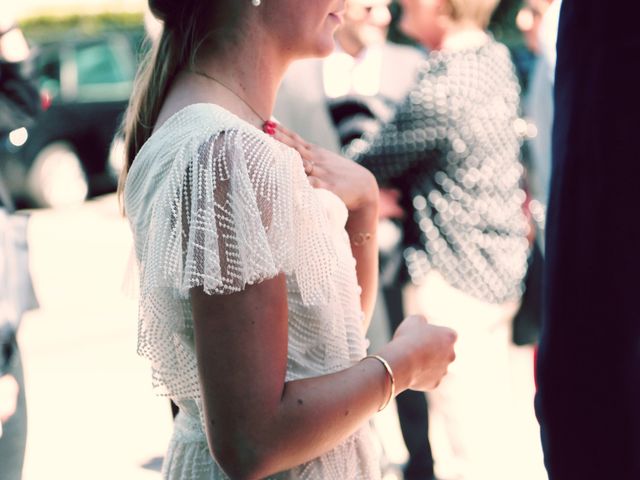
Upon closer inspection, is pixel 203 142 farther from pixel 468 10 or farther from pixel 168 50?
pixel 468 10

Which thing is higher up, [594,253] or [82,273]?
[594,253]

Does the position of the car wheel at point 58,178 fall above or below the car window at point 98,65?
below

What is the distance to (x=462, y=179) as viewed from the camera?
10.3ft

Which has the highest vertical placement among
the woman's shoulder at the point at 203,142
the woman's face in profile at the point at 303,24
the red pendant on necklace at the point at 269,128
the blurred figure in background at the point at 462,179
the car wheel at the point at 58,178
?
the woman's face in profile at the point at 303,24

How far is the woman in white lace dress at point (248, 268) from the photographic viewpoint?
116cm

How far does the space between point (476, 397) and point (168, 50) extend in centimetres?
232

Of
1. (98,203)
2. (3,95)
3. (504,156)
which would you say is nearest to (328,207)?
Result: (504,156)

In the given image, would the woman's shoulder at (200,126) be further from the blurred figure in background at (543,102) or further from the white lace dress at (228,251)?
the blurred figure in background at (543,102)

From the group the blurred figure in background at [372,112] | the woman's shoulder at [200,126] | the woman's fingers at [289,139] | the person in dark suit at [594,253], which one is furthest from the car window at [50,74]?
the person in dark suit at [594,253]

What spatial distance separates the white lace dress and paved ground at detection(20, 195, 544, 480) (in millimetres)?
2111

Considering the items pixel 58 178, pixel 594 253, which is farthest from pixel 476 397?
pixel 58 178

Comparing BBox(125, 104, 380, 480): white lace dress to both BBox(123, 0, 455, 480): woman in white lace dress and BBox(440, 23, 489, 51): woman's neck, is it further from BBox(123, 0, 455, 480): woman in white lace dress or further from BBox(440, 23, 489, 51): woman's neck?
BBox(440, 23, 489, 51): woman's neck

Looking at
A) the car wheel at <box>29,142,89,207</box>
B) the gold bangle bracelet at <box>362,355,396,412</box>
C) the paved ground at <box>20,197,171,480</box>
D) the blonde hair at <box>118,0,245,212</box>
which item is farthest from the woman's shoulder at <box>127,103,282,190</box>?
the car wheel at <box>29,142,89,207</box>

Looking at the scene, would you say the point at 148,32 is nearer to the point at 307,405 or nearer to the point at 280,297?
the point at 280,297
